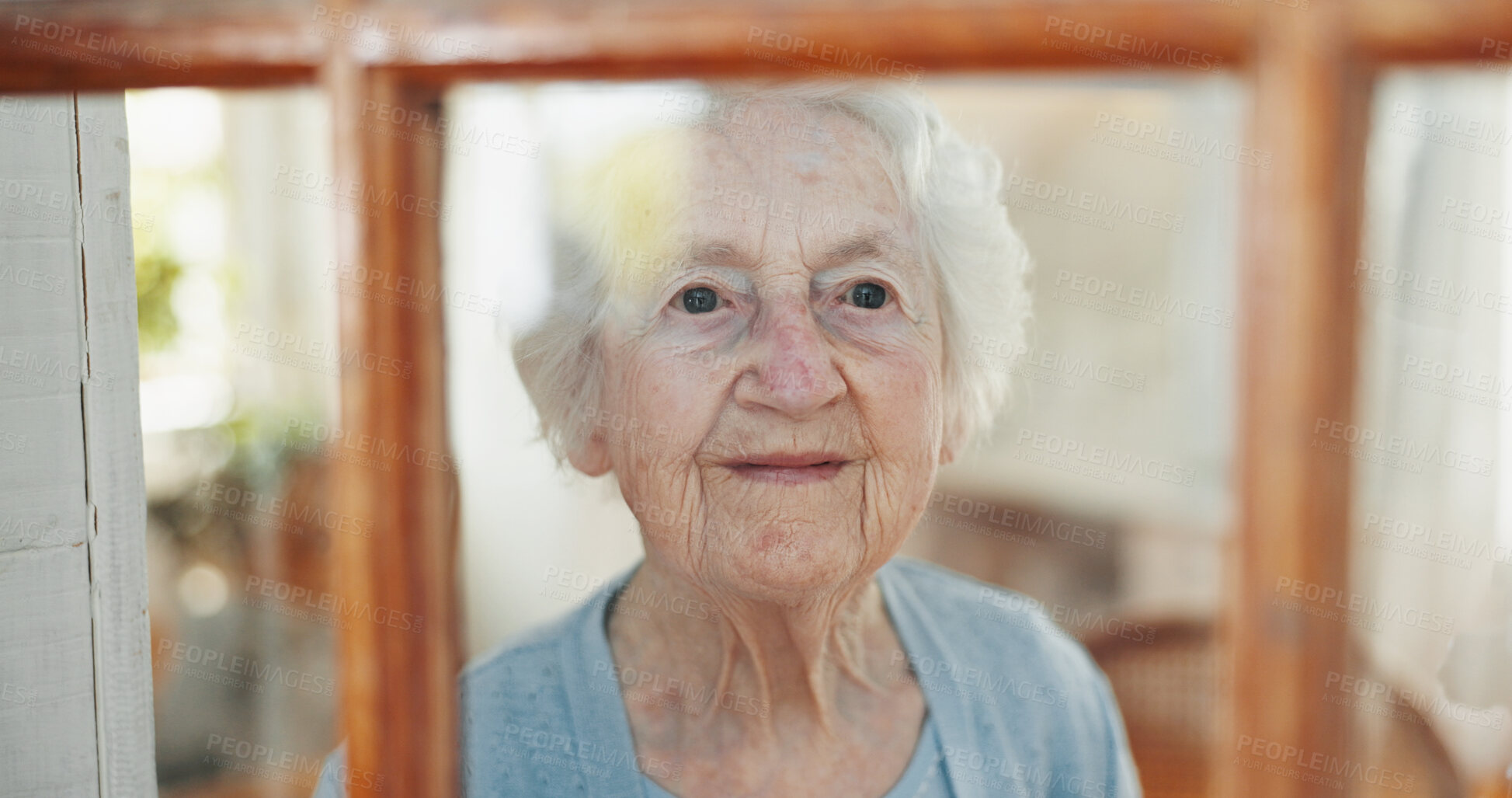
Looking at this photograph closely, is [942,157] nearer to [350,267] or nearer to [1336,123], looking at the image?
[1336,123]

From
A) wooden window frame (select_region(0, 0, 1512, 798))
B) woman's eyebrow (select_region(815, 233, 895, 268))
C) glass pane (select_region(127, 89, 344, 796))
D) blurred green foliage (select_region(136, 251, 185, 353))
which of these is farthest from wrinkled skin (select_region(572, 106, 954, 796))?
blurred green foliage (select_region(136, 251, 185, 353))

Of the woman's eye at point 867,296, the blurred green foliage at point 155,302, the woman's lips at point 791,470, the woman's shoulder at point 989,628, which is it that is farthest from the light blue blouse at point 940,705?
the blurred green foliage at point 155,302

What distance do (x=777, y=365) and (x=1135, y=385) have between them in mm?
282

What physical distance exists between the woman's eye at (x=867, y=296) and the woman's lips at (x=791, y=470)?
0.12 meters

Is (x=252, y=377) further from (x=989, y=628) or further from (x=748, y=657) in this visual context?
(x=989, y=628)

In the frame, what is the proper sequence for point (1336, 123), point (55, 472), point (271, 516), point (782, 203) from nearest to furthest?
point (1336, 123) → point (782, 203) → point (55, 472) → point (271, 516)

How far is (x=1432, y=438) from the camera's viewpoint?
74 cm

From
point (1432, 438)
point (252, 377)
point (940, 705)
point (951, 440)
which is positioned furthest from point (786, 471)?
point (252, 377)

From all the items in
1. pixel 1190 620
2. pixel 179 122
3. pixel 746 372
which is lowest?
pixel 1190 620

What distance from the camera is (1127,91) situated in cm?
71

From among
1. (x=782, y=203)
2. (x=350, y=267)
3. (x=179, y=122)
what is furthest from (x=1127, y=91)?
(x=179, y=122)

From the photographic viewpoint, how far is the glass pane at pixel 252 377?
88 centimetres

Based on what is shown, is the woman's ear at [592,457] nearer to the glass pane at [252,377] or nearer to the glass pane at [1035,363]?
the glass pane at [1035,363]

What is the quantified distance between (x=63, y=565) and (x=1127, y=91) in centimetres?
106
